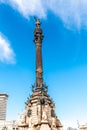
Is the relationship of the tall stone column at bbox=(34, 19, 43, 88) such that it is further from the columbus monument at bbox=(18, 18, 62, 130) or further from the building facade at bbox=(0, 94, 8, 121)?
the building facade at bbox=(0, 94, 8, 121)

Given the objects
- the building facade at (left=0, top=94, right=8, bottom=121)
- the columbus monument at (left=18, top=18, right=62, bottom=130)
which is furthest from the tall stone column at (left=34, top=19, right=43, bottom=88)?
the building facade at (left=0, top=94, right=8, bottom=121)

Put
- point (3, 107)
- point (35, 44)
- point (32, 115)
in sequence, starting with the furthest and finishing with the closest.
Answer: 1. point (3, 107)
2. point (35, 44)
3. point (32, 115)

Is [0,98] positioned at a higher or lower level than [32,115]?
higher

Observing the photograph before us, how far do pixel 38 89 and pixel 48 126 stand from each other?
6206 mm

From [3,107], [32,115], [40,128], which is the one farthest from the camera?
[3,107]

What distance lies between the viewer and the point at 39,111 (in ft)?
101

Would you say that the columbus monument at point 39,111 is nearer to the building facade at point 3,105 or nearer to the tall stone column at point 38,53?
the tall stone column at point 38,53

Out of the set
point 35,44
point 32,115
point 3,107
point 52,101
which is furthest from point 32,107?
point 3,107

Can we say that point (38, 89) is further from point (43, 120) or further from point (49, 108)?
point (43, 120)

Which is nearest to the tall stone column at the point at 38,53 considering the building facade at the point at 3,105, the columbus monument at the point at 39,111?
the columbus monument at the point at 39,111

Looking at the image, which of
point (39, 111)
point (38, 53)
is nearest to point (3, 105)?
point (38, 53)

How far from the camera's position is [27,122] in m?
31.7

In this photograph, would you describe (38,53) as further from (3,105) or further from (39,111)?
(3,105)

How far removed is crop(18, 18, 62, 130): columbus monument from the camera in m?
30.0
